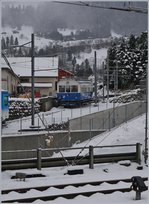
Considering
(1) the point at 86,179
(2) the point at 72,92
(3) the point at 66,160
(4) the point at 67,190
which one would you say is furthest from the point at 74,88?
(4) the point at 67,190

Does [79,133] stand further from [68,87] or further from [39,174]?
[68,87]

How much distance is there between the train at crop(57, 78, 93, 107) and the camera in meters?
17.5

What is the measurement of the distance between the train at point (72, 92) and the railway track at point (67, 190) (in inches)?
487

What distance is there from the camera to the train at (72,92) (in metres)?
17.5

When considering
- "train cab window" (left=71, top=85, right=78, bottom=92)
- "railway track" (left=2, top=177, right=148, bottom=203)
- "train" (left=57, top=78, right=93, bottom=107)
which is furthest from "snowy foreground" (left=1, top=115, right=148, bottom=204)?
"train cab window" (left=71, top=85, right=78, bottom=92)

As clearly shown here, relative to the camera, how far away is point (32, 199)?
13.9 ft

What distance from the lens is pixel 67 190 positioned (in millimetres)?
4668

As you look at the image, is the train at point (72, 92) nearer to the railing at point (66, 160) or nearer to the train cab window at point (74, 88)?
the train cab window at point (74, 88)

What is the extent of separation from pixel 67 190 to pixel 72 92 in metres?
13.1

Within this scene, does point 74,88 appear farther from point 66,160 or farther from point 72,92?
point 66,160

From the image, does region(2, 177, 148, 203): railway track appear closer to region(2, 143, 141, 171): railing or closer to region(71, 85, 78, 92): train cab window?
region(2, 143, 141, 171): railing

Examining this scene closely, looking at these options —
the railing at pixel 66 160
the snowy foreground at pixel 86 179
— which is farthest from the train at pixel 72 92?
the snowy foreground at pixel 86 179

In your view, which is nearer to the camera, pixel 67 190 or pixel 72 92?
pixel 67 190

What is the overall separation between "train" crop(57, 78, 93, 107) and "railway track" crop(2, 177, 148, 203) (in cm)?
1237
